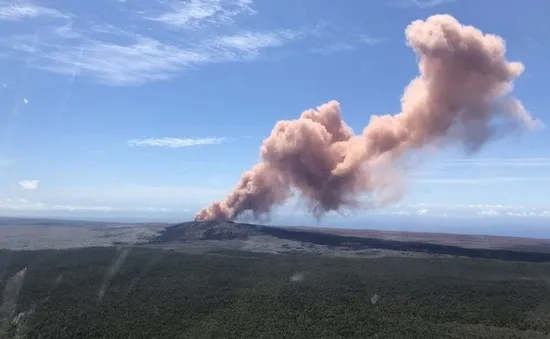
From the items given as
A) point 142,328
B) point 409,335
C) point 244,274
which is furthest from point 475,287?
point 142,328

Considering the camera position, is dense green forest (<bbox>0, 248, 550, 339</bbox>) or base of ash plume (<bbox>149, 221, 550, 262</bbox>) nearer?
dense green forest (<bbox>0, 248, 550, 339</bbox>)

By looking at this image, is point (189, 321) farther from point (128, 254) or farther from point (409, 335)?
point (128, 254)

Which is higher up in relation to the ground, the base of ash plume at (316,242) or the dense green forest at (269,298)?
the base of ash plume at (316,242)

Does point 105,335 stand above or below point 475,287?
below

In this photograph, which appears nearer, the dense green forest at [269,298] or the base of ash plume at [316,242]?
the dense green forest at [269,298]

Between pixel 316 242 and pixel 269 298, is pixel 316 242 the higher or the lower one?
the higher one

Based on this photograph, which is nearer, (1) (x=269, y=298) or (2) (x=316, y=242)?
(1) (x=269, y=298)

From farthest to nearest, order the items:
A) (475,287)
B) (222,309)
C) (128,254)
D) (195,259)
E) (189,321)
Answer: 1. (128,254)
2. (195,259)
3. (475,287)
4. (222,309)
5. (189,321)

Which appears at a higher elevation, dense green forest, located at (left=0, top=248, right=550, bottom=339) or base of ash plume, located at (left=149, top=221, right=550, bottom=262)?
base of ash plume, located at (left=149, top=221, right=550, bottom=262)
